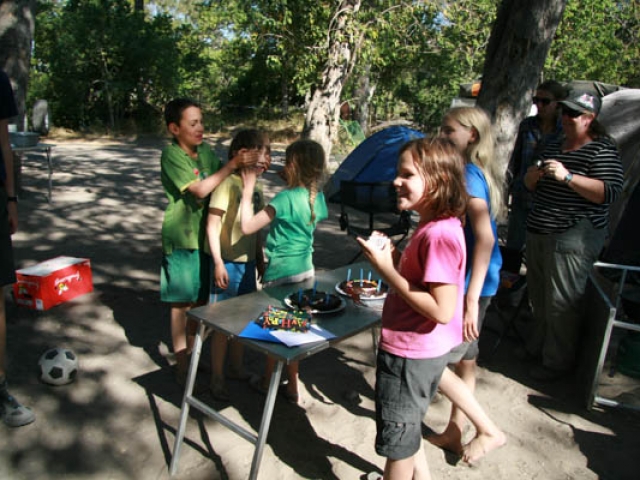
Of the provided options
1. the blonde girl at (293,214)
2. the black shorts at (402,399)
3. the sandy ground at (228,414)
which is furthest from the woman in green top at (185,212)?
the black shorts at (402,399)

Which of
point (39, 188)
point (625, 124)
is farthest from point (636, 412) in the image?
point (39, 188)

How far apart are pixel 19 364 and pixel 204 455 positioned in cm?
161

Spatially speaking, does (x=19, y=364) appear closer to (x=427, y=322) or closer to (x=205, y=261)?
(x=205, y=261)

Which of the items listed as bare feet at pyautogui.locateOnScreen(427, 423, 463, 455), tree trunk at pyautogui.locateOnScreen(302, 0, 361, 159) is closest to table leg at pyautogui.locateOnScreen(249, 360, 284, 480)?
bare feet at pyautogui.locateOnScreen(427, 423, 463, 455)

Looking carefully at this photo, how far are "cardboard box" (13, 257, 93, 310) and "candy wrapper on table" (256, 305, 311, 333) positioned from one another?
271 centimetres

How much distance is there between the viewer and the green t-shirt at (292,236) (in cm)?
283

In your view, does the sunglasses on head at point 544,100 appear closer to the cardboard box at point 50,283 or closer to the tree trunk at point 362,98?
the cardboard box at point 50,283

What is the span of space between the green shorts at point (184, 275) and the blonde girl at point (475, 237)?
154 centimetres

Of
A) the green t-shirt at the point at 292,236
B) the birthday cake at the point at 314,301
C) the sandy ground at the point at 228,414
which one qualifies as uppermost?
the green t-shirt at the point at 292,236

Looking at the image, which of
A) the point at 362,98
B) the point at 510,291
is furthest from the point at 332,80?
the point at 362,98

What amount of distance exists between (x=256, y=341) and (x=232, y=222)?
3.44 feet

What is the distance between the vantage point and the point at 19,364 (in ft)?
11.3

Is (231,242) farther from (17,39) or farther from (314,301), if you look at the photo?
(17,39)

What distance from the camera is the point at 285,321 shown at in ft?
7.39
